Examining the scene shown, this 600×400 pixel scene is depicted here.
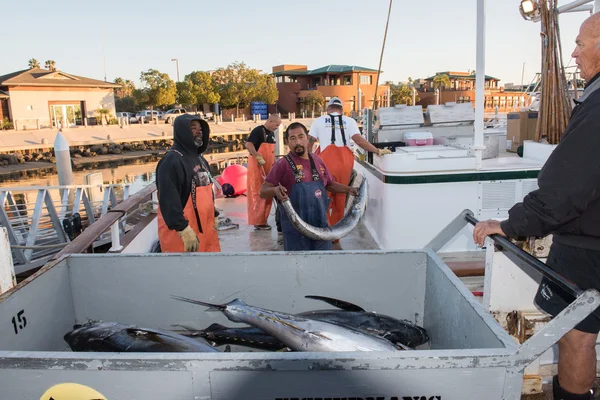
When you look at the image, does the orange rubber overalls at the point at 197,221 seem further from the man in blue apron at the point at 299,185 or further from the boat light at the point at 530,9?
the boat light at the point at 530,9

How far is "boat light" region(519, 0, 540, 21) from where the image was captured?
20.3 ft

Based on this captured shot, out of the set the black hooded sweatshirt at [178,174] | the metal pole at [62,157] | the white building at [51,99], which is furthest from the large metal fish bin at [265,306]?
the white building at [51,99]

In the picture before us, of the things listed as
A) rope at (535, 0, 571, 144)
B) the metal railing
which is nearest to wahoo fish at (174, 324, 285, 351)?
rope at (535, 0, 571, 144)

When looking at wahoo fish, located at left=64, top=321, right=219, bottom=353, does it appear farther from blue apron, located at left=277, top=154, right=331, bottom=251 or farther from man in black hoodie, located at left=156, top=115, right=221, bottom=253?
blue apron, located at left=277, top=154, right=331, bottom=251

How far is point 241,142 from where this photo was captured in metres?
51.6

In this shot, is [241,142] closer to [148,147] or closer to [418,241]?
[148,147]

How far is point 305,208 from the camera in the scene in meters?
4.36

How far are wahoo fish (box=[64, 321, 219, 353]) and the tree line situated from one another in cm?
5254

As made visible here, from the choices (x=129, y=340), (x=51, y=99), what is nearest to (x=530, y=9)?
(x=129, y=340)

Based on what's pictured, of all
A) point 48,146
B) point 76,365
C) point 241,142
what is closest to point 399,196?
point 76,365

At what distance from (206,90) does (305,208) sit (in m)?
56.0

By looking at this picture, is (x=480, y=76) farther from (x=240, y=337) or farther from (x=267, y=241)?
(x=240, y=337)

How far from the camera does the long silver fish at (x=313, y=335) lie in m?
2.01

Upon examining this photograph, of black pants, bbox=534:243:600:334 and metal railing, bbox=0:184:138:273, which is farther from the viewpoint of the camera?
metal railing, bbox=0:184:138:273
